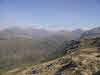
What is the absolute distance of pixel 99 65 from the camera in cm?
6619

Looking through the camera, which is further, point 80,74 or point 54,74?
point 54,74

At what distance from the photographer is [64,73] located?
66.8m

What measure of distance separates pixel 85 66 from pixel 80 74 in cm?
1023

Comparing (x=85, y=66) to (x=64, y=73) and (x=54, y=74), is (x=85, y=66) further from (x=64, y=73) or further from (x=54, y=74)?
(x=54, y=74)

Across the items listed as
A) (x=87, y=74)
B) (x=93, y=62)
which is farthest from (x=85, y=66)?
(x=87, y=74)

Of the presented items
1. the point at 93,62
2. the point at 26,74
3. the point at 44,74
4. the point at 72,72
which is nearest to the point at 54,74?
the point at 44,74

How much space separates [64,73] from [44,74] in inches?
627

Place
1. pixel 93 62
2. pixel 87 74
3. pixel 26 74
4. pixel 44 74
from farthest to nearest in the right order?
pixel 26 74 < pixel 44 74 < pixel 93 62 < pixel 87 74

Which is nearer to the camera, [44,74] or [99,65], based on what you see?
[99,65]

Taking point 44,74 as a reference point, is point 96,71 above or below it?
above

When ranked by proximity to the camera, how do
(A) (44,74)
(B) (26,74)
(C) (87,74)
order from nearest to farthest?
1. (C) (87,74)
2. (A) (44,74)
3. (B) (26,74)

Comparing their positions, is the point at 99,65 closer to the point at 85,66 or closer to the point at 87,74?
the point at 85,66

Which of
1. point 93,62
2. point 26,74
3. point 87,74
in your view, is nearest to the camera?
point 87,74

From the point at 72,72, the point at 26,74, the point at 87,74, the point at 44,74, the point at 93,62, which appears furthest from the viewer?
the point at 26,74
